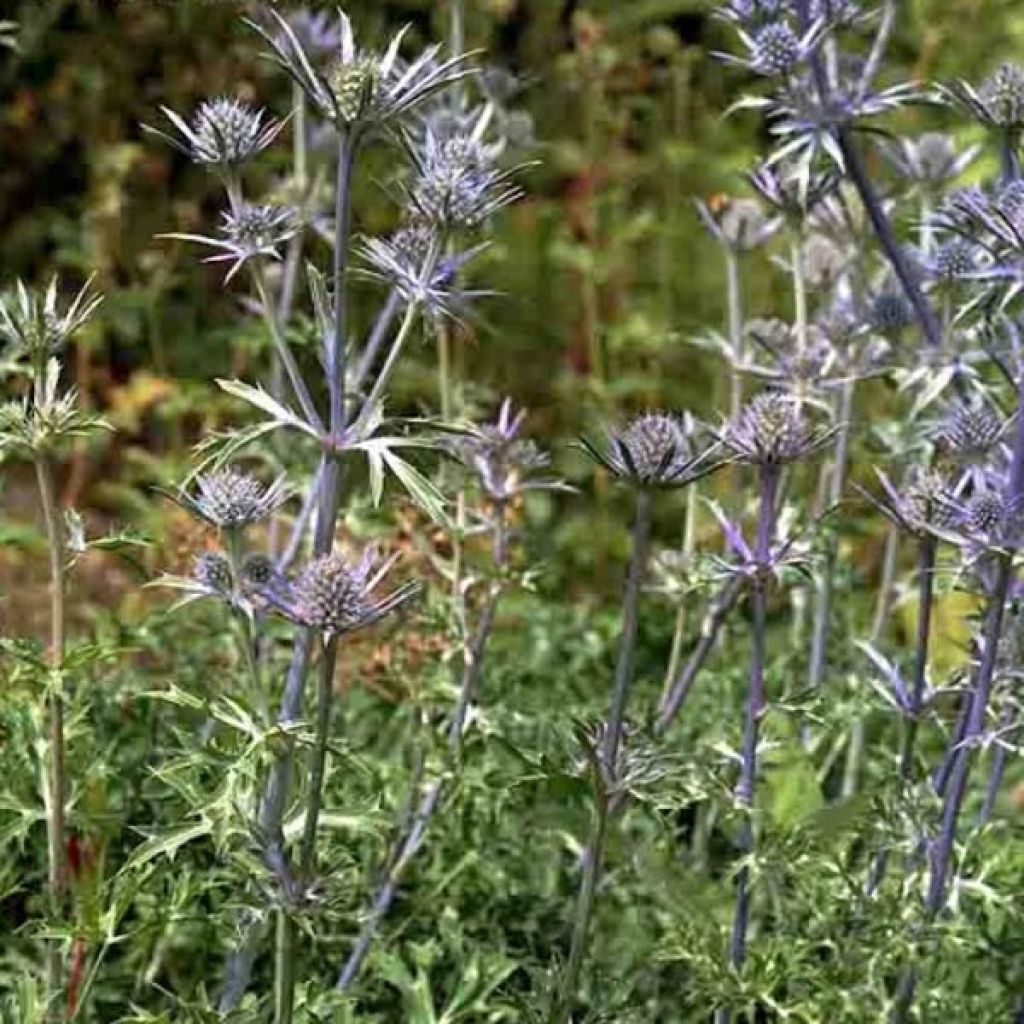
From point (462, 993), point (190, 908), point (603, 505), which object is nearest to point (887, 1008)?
point (462, 993)

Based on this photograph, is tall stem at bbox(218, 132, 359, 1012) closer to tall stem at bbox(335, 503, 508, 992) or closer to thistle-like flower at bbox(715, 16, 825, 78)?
tall stem at bbox(335, 503, 508, 992)

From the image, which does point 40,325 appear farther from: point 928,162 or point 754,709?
point 928,162

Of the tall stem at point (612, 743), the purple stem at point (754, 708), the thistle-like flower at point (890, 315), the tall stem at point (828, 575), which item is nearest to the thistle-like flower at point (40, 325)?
the tall stem at point (612, 743)

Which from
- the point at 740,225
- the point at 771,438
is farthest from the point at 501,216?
the point at 771,438

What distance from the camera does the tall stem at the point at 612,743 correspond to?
1513mm

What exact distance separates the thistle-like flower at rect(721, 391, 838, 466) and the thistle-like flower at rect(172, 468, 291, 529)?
372 mm

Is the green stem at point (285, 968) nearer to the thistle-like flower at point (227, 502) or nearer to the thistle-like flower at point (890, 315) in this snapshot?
the thistle-like flower at point (227, 502)

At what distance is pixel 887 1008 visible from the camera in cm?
180

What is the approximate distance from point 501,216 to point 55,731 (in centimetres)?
237

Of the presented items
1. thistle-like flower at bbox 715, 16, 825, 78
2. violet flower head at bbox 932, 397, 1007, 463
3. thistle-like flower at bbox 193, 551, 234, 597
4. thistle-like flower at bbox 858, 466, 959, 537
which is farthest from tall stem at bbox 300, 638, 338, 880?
thistle-like flower at bbox 715, 16, 825, 78

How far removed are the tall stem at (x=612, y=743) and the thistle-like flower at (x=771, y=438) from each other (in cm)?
11

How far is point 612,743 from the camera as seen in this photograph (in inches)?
60.6

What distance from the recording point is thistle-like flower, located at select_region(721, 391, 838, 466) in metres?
1.59

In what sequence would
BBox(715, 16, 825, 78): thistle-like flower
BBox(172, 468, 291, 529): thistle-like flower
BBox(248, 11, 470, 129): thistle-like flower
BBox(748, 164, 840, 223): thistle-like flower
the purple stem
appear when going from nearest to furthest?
BBox(248, 11, 470, 129): thistle-like flower → BBox(172, 468, 291, 529): thistle-like flower → the purple stem → BBox(715, 16, 825, 78): thistle-like flower → BBox(748, 164, 840, 223): thistle-like flower
